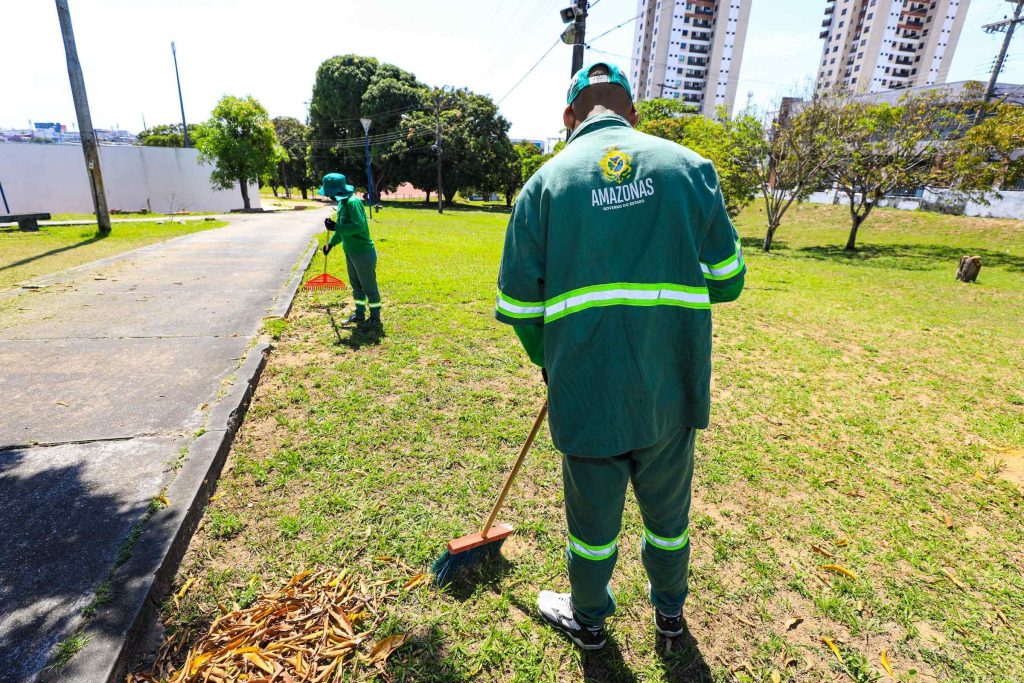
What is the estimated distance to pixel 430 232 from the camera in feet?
63.8

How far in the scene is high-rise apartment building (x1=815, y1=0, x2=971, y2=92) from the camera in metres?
77.2

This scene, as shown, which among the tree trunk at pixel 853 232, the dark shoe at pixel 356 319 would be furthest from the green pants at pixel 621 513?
the tree trunk at pixel 853 232

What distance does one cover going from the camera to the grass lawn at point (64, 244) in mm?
9719

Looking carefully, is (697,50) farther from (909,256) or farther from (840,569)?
(840,569)

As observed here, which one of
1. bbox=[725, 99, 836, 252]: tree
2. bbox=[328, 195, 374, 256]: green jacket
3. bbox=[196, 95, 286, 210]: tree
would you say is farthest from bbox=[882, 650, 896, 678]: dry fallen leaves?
bbox=[196, 95, 286, 210]: tree

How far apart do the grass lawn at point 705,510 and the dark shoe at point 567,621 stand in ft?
0.19

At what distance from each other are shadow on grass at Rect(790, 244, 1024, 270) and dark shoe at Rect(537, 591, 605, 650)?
58.1 ft

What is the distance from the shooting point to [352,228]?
5.79 meters

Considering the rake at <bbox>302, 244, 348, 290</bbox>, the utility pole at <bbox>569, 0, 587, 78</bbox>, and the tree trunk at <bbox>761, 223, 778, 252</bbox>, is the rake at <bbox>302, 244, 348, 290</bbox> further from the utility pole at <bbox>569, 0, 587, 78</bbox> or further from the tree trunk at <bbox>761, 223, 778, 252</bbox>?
the tree trunk at <bbox>761, 223, 778, 252</bbox>

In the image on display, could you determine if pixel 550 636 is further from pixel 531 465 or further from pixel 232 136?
pixel 232 136

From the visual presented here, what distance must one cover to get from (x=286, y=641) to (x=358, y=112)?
4451 centimetres

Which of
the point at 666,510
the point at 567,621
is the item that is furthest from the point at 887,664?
the point at 567,621

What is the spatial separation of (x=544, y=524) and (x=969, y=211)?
3363cm

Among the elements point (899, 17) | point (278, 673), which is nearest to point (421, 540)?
point (278, 673)
